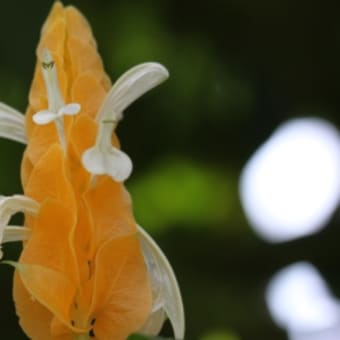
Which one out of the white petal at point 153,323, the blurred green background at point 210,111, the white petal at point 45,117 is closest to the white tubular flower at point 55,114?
the white petal at point 45,117

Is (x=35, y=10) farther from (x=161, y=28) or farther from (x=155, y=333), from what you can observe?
(x=155, y=333)

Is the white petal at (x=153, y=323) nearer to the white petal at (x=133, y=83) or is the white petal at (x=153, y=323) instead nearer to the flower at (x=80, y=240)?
the flower at (x=80, y=240)

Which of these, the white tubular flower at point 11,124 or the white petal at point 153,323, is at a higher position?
the white tubular flower at point 11,124

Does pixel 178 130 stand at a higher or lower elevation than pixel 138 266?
Answer: lower

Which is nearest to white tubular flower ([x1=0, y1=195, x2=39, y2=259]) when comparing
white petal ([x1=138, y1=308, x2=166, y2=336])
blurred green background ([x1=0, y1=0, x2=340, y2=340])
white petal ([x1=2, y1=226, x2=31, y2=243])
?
white petal ([x1=2, y1=226, x2=31, y2=243])

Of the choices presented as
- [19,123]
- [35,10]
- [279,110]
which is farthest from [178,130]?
[19,123]

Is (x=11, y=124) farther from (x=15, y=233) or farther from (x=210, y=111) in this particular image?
(x=210, y=111)
